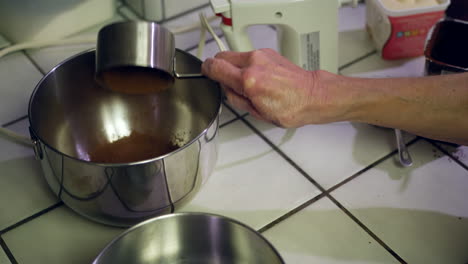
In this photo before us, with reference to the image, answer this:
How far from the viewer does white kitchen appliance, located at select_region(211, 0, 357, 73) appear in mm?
677

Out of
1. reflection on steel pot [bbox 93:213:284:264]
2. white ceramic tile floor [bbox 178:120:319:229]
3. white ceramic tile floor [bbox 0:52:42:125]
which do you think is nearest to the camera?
reflection on steel pot [bbox 93:213:284:264]

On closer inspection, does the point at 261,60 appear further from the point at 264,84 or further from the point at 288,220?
the point at 288,220

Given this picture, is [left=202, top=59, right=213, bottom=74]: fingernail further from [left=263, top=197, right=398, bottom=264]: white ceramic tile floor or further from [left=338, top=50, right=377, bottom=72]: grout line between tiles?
[left=338, top=50, right=377, bottom=72]: grout line between tiles

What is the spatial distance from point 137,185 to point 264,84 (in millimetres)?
163

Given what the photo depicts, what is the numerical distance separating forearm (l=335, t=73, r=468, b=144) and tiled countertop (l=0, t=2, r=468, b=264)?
110 mm

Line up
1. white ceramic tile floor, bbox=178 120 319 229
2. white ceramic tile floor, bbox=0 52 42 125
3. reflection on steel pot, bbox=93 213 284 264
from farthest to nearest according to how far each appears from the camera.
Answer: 1. white ceramic tile floor, bbox=0 52 42 125
2. white ceramic tile floor, bbox=178 120 319 229
3. reflection on steel pot, bbox=93 213 284 264

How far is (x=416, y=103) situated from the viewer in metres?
0.57

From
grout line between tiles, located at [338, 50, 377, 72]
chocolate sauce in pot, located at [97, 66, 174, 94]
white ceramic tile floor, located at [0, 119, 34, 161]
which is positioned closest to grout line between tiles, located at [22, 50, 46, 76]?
white ceramic tile floor, located at [0, 119, 34, 161]

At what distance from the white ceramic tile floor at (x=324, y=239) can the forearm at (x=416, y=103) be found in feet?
0.42

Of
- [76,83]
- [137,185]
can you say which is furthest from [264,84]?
[76,83]

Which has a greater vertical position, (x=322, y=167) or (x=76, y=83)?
(x=76, y=83)

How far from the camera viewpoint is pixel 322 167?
0.70 meters

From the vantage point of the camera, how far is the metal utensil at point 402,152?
70cm

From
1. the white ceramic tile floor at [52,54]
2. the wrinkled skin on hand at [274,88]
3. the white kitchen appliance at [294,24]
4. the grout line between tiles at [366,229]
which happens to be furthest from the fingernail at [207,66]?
the white ceramic tile floor at [52,54]
